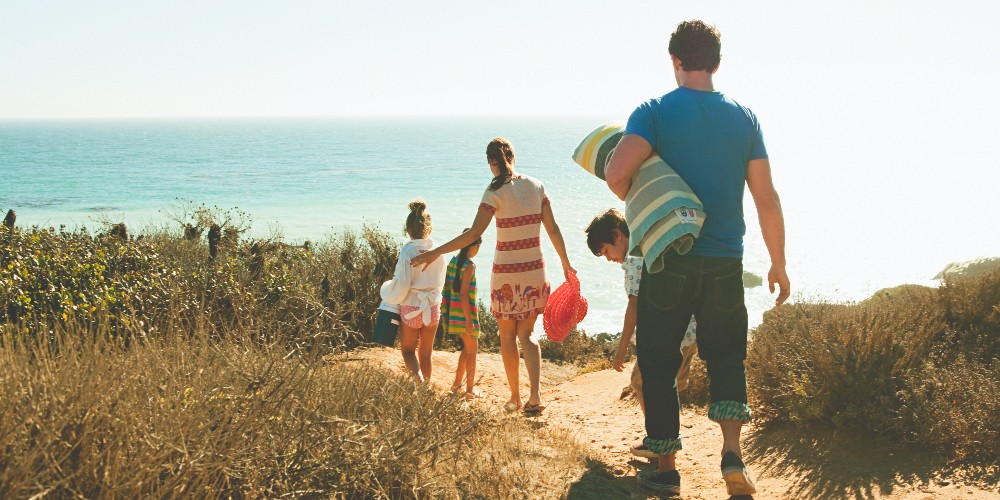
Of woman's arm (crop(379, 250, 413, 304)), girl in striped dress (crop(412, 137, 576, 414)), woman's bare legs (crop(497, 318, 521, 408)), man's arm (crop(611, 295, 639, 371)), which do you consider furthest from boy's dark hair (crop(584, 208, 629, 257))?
woman's arm (crop(379, 250, 413, 304))

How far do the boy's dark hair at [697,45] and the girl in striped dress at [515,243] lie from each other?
7.99 feet

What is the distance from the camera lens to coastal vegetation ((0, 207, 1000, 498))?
10.3ft

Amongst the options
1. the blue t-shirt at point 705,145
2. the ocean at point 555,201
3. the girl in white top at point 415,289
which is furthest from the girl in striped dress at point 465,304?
the ocean at point 555,201

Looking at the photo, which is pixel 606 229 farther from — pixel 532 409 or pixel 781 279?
pixel 532 409

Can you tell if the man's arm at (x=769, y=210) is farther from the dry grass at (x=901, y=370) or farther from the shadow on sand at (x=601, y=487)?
the dry grass at (x=901, y=370)

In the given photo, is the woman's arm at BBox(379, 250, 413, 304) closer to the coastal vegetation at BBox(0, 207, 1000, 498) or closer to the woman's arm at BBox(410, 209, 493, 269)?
the woman's arm at BBox(410, 209, 493, 269)

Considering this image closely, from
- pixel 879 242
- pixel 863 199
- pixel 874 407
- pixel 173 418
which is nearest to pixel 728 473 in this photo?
pixel 874 407

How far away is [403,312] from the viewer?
23.5 ft

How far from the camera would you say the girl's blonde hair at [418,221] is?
23.0 ft

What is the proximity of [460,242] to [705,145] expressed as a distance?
269cm

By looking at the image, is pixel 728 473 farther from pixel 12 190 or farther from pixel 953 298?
pixel 12 190

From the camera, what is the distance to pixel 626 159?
407cm

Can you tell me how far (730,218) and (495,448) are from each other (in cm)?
176

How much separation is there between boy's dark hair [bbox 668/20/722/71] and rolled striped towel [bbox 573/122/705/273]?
1.67ft
